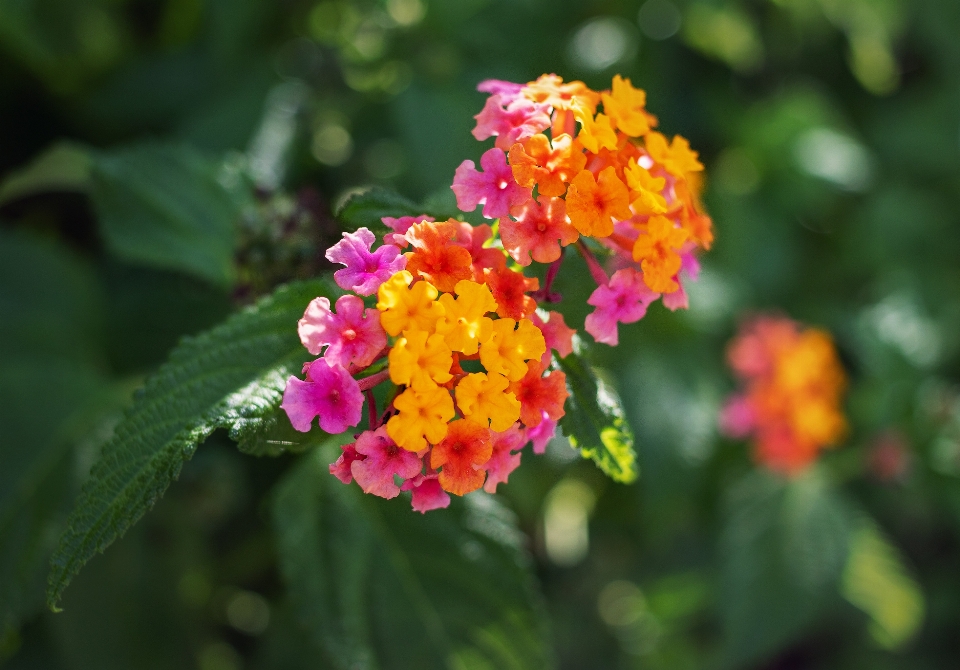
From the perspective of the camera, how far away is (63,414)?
1336mm

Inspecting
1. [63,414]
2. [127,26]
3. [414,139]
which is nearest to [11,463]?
[63,414]

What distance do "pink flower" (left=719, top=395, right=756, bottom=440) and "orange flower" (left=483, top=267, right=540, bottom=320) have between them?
1.31 metres

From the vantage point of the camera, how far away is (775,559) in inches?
74.5

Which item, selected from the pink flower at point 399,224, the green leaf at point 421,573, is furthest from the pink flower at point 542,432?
the green leaf at point 421,573

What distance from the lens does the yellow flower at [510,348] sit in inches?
27.0

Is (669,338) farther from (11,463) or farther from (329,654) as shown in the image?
(11,463)

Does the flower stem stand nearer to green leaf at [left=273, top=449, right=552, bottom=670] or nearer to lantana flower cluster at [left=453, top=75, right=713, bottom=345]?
lantana flower cluster at [left=453, top=75, right=713, bottom=345]

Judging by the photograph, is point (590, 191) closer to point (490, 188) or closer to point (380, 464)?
point (490, 188)

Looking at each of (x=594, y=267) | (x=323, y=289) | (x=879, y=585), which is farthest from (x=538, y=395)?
(x=879, y=585)

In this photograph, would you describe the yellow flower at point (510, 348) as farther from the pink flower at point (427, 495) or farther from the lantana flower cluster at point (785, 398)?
the lantana flower cluster at point (785, 398)

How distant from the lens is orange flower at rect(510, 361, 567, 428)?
29.0 inches

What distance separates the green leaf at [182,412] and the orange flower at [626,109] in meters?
0.35

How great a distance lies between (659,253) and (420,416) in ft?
0.93

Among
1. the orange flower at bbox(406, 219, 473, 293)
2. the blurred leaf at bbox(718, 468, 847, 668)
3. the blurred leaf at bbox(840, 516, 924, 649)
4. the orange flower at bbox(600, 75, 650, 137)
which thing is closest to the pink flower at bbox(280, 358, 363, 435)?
the orange flower at bbox(406, 219, 473, 293)
